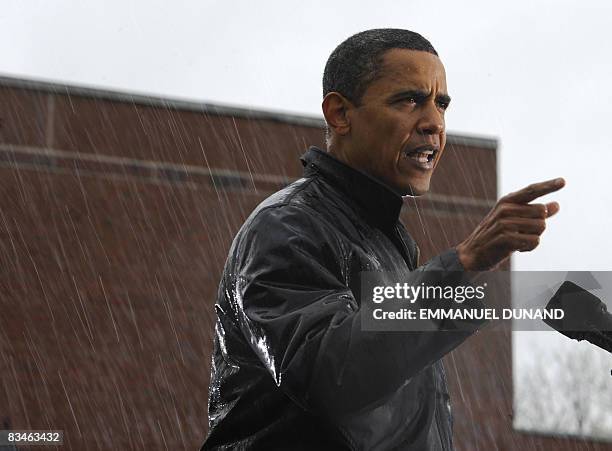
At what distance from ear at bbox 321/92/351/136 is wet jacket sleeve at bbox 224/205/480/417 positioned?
0.43 metres

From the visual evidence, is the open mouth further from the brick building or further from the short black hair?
the brick building

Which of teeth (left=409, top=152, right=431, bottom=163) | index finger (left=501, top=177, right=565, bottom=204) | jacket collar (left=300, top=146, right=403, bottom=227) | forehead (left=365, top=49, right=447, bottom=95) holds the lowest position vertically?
jacket collar (left=300, top=146, right=403, bottom=227)

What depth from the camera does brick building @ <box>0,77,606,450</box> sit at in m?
22.2

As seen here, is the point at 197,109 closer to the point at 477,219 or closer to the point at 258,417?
the point at 477,219

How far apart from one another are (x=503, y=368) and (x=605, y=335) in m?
22.1

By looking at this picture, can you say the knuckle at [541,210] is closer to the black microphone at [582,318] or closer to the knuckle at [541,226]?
the knuckle at [541,226]

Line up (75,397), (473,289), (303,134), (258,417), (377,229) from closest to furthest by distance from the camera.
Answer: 1. (473,289)
2. (258,417)
3. (377,229)
4. (75,397)
5. (303,134)

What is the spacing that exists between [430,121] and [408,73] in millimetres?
140

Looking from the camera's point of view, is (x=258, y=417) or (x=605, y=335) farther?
(x=605, y=335)

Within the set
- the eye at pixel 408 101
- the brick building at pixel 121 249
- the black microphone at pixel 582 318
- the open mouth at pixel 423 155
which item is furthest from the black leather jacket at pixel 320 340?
the brick building at pixel 121 249

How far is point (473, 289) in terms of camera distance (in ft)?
8.34

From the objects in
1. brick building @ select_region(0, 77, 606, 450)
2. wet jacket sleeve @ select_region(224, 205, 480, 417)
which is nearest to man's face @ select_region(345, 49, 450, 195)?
wet jacket sleeve @ select_region(224, 205, 480, 417)

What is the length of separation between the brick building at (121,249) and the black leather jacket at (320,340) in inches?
774

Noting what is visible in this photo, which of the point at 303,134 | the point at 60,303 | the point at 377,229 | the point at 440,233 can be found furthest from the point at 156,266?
the point at 377,229
